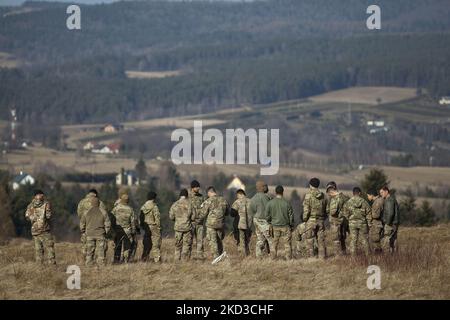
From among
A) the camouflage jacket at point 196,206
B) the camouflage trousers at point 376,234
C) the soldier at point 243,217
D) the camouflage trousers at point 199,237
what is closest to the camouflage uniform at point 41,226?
the camouflage jacket at point 196,206

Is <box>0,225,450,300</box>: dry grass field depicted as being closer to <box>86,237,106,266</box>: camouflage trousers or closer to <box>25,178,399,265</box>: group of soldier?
<box>86,237,106,266</box>: camouflage trousers

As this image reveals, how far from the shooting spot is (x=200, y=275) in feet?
78.1

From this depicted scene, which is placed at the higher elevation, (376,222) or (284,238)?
(376,222)

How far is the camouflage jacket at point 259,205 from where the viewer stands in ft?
88.2

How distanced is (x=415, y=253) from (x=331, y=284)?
3.55m

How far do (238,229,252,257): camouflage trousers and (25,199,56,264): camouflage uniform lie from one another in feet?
15.0

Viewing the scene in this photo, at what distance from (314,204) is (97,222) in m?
5.02

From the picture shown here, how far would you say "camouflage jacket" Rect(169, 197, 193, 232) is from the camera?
26922 millimetres

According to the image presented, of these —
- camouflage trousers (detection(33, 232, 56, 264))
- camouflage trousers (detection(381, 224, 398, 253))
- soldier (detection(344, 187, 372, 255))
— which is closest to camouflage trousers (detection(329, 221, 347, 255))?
soldier (detection(344, 187, 372, 255))

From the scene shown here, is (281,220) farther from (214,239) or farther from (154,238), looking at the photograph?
(154,238)

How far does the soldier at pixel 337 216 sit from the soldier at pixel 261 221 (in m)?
1.48

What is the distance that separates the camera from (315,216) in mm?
26734

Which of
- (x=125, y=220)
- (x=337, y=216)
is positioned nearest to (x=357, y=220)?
(x=337, y=216)
